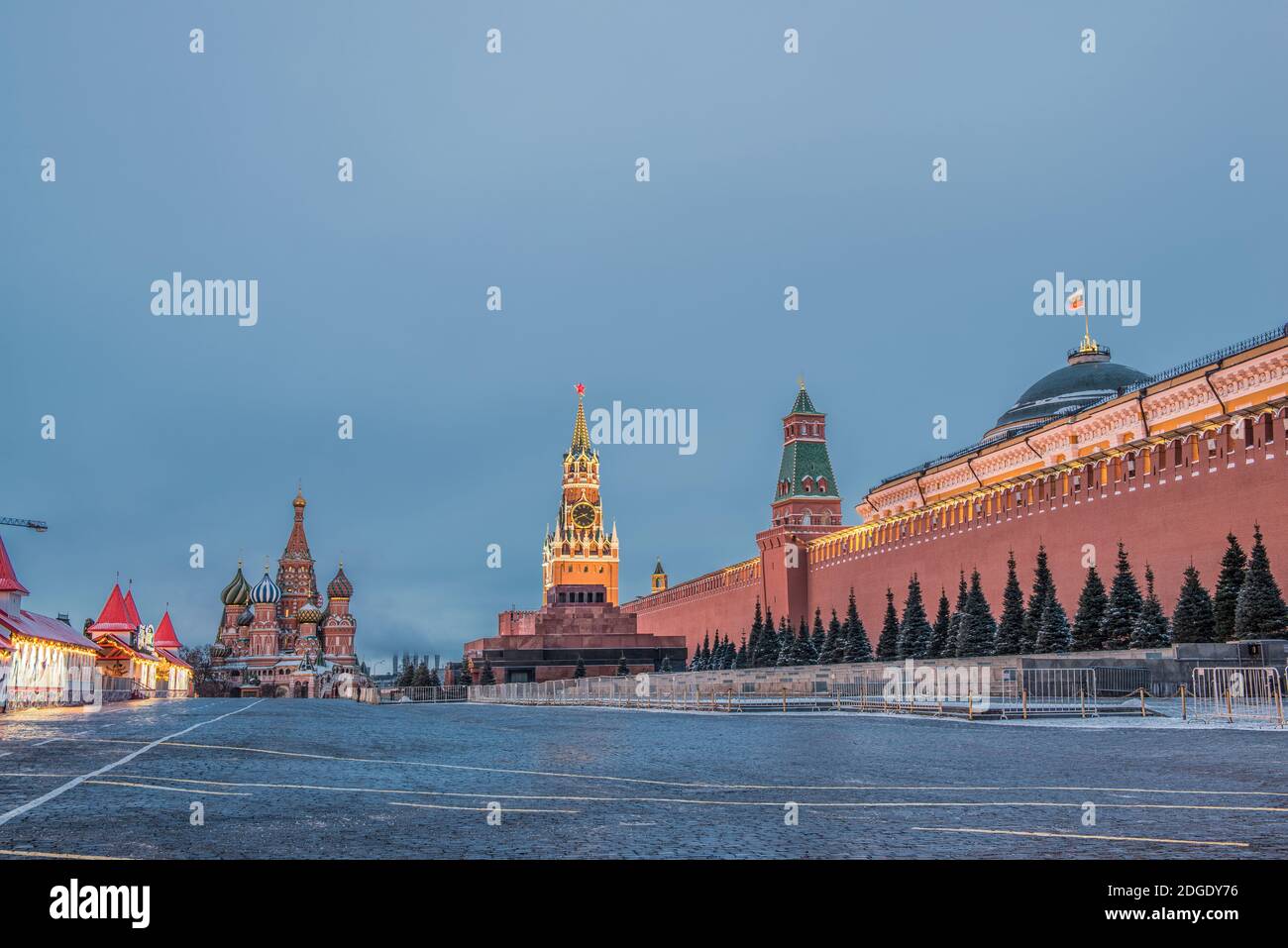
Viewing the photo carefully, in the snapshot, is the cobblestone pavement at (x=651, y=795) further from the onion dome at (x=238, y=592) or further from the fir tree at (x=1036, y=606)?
the onion dome at (x=238, y=592)

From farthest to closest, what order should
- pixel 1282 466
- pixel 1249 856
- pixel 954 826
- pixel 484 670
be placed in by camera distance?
pixel 484 670 → pixel 1282 466 → pixel 954 826 → pixel 1249 856

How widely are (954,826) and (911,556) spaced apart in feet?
143

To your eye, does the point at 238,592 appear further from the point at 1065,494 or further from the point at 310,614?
the point at 1065,494

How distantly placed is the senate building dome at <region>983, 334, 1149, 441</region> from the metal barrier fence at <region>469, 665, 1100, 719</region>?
2772cm

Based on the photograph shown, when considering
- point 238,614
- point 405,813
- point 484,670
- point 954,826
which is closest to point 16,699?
point 405,813

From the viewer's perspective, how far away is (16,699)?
93.9 feet

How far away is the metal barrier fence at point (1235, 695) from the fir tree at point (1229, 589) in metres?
5.23

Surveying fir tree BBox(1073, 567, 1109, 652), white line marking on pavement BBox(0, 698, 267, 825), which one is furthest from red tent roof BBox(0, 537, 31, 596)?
fir tree BBox(1073, 567, 1109, 652)

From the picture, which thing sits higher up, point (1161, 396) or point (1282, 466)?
point (1161, 396)

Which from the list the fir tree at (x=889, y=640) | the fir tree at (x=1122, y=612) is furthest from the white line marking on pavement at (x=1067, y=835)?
the fir tree at (x=889, y=640)

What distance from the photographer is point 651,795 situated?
7.95 metres

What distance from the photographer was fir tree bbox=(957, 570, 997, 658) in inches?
1455
